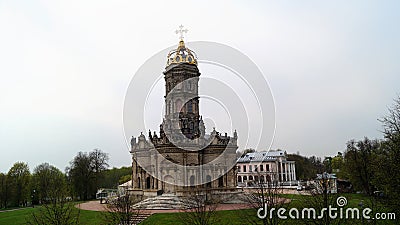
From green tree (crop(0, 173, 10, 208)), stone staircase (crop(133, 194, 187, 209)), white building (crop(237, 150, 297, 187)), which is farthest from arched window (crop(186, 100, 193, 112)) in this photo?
green tree (crop(0, 173, 10, 208))

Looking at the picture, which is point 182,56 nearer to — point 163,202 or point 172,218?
point 163,202

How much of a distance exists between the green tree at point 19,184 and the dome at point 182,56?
33789 mm

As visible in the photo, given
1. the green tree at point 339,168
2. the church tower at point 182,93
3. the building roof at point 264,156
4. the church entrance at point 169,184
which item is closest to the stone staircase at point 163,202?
the church entrance at point 169,184

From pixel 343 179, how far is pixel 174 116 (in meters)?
32.8

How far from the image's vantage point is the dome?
43097 mm

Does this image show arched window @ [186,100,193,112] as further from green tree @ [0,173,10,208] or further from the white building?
green tree @ [0,173,10,208]

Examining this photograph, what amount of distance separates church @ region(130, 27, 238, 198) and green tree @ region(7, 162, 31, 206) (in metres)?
26.0

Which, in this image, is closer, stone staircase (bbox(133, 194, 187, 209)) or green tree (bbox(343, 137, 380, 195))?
stone staircase (bbox(133, 194, 187, 209))

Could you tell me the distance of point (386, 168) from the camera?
1836 cm

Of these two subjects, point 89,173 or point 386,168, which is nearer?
point 386,168

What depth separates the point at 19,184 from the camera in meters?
56.9

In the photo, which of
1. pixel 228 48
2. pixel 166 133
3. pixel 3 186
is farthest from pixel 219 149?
pixel 3 186

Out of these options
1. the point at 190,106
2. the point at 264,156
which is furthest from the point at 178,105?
the point at 264,156

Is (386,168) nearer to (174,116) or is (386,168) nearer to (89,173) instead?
(174,116)
